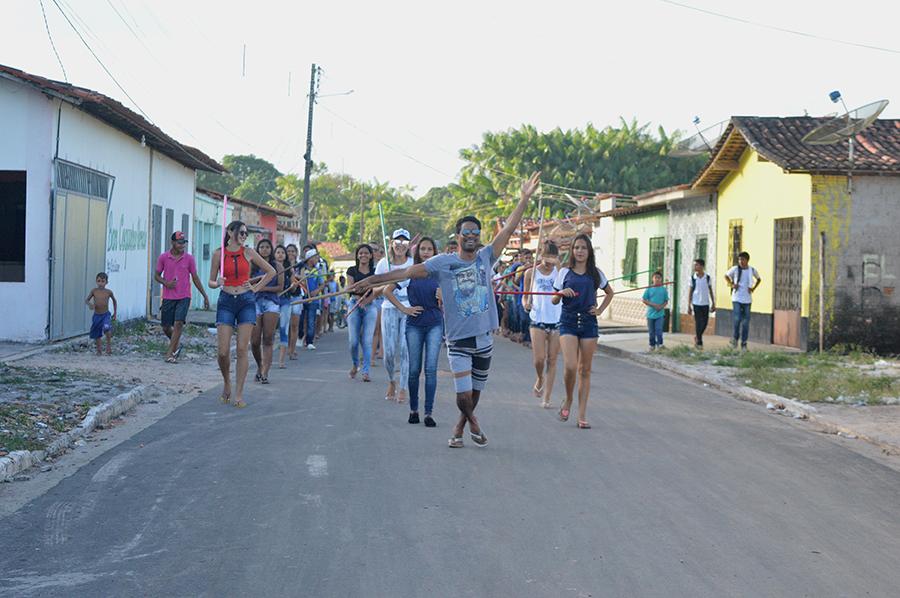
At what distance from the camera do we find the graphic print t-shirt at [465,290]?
855 cm

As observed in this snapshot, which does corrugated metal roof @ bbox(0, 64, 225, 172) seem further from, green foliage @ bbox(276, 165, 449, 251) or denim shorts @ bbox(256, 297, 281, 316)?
green foliage @ bbox(276, 165, 449, 251)

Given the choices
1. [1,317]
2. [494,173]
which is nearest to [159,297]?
[1,317]

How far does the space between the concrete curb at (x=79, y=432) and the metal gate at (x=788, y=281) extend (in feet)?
43.2

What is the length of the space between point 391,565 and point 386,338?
6835 millimetres

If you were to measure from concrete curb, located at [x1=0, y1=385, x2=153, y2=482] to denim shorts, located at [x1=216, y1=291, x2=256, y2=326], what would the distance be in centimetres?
129

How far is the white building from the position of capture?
16922 millimetres

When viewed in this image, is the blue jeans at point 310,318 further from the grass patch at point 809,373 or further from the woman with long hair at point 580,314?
the woman with long hair at point 580,314

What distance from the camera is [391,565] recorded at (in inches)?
209

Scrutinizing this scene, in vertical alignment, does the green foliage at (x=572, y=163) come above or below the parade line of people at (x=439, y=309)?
above

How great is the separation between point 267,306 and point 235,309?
8.36ft

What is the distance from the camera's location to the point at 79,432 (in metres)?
9.26

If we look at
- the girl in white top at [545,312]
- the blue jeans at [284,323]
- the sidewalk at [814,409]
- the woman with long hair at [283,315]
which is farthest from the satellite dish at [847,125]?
the blue jeans at [284,323]

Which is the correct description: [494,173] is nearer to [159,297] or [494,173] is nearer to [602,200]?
[602,200]

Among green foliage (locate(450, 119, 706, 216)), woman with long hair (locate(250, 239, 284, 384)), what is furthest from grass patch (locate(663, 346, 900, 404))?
green foliage (locate(450, 119, 706, 216))
